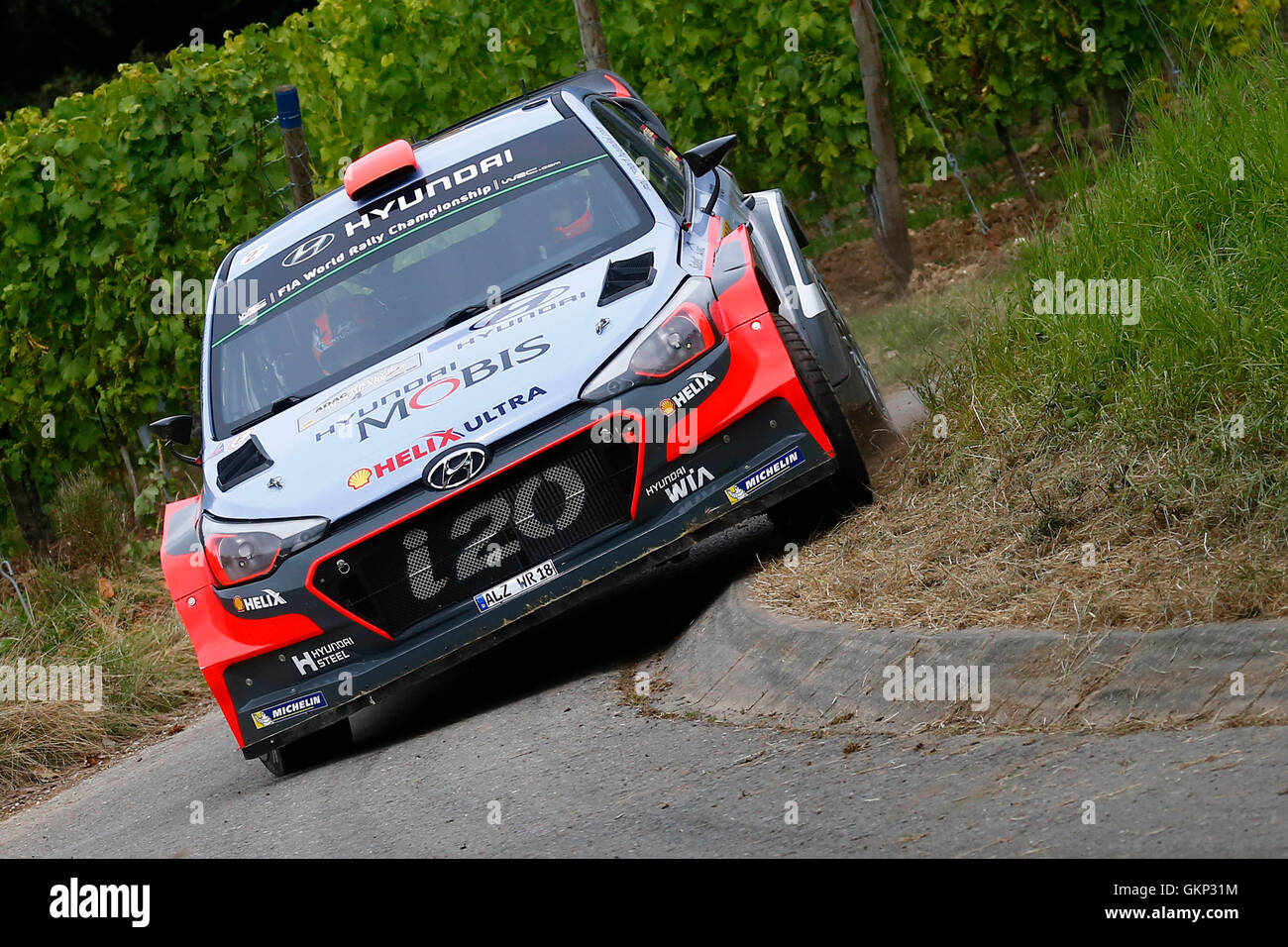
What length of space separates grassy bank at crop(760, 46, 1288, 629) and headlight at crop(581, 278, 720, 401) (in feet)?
2.98

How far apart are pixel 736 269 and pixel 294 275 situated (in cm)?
214

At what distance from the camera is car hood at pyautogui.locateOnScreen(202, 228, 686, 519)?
5.80 meters

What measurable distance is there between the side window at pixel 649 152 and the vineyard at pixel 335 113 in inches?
A: 223

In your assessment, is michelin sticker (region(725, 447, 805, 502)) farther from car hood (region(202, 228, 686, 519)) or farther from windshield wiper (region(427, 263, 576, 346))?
windshield wiper (region(427, 263, 576, 346))

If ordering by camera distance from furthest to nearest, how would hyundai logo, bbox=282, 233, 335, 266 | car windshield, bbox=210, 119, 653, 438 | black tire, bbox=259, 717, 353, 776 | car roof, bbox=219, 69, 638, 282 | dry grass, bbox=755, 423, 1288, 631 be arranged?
car roof, bbox=219, 69, 638, 282, hyundai logo, bbox=282, 233, 335, 266, car windshield, bbox=210, 119, 653, 438, black tire, bbox=259, 717, 353, 776, dry grass, bbox=755, 423, 1288, 631

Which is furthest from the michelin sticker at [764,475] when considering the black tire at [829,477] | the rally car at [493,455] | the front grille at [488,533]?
the front grille at [488,533]

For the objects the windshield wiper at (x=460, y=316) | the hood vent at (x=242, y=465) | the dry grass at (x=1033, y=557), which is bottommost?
the dry grass at (x=1033, y=557)

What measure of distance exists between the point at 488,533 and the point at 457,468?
28cm

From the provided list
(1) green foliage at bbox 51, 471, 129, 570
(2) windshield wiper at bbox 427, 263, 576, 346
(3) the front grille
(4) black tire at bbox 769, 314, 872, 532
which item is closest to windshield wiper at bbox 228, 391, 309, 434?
(2) windshield wiper at bbox 427, 263, 576, 346

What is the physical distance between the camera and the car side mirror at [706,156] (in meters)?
7.18

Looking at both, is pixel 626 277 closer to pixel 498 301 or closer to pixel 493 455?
pixel 498 301

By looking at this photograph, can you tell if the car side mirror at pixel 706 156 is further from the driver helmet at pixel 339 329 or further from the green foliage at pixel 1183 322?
the driver helmet at pixel 339 329

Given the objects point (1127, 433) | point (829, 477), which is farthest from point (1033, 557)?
point (829, 477)
